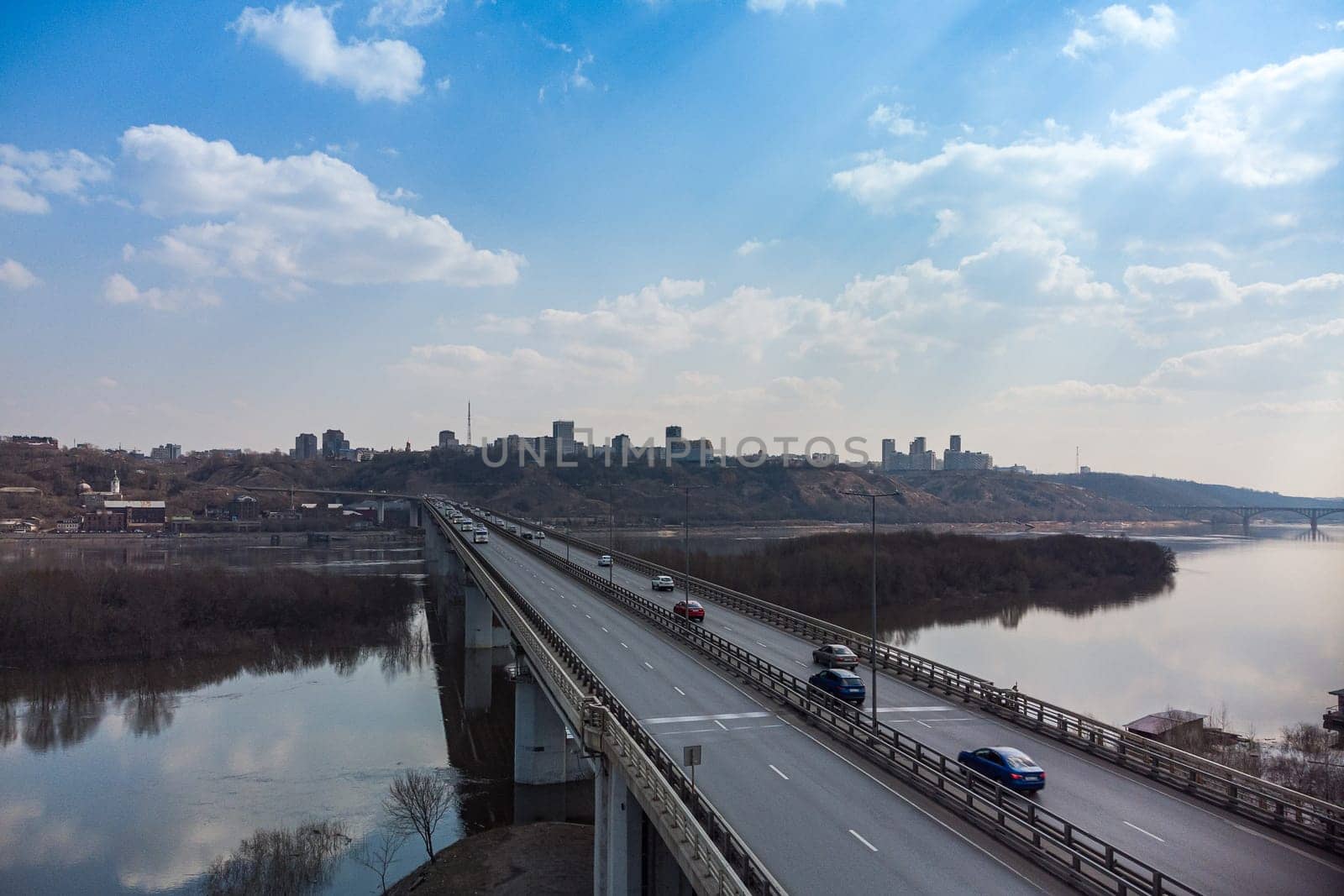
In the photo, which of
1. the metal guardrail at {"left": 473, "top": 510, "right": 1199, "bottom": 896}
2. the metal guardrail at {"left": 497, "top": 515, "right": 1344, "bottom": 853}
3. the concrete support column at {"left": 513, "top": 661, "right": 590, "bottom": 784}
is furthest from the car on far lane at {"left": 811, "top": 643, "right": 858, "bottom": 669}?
the concrete support column at {"left": 513, "top": 661, "right": 590, "bottom": 784}

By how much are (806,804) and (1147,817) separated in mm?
7125

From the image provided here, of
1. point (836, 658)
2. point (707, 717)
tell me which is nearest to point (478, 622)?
point (836, 658)

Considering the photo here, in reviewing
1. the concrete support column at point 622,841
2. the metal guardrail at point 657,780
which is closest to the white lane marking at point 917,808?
the metal guardrail at point 657,780

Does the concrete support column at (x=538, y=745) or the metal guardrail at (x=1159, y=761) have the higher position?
the metal guardrail at (x=1159, y=761)

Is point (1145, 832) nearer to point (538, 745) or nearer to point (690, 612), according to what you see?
point (538, 745)

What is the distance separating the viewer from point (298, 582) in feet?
285

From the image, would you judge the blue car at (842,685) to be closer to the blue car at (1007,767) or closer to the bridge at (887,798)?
the bridge at (887,798)

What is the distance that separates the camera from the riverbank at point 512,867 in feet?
93.8

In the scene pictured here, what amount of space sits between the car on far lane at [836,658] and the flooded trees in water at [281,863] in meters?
19.0

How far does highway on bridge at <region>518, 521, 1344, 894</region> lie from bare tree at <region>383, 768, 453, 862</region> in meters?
13.6

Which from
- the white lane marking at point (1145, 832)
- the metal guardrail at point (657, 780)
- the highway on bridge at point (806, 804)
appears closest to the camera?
the metal guardrail at point (657, 780)

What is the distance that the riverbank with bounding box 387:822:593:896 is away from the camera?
28578mm

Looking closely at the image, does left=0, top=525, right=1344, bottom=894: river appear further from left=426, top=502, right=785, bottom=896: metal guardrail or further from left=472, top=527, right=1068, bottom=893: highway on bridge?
left=472, top=527, right=1068, bottom=893: highway on bridge

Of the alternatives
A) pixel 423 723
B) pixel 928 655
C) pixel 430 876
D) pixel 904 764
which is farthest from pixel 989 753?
pixel 928 655
